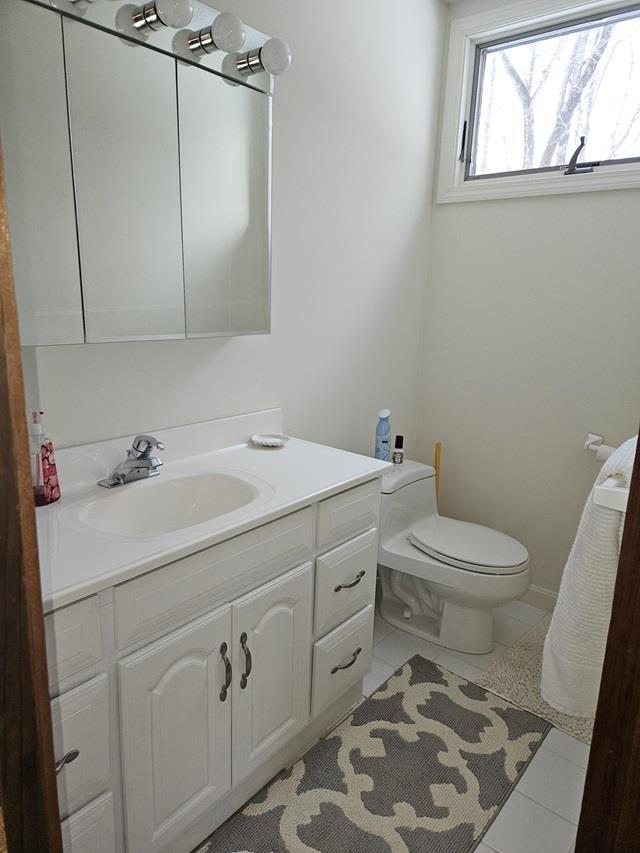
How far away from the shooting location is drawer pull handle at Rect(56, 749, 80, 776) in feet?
3.22

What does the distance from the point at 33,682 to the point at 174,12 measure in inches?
53.8

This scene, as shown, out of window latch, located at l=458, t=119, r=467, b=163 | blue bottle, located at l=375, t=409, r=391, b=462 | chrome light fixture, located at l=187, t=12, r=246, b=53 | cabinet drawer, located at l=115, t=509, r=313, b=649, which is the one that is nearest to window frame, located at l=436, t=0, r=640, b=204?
window latch, located at l=458, t=119, r=467, b=163

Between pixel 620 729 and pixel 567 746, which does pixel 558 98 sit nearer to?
pixel 567 746

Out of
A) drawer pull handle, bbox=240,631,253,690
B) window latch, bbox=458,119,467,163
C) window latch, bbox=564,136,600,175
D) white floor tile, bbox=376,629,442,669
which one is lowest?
white floor tile, bbox=376,629,442,669

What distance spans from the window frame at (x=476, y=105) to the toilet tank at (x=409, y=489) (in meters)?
1.17

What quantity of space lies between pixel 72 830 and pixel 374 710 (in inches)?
41.0

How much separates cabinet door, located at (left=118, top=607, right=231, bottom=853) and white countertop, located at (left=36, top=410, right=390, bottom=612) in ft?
0.63

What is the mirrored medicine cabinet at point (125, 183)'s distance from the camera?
1.17 meters

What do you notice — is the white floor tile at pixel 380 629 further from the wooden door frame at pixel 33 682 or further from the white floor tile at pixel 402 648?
the wooden door frame at pixel 33 682

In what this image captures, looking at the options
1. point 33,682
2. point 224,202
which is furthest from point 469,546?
point 33,682

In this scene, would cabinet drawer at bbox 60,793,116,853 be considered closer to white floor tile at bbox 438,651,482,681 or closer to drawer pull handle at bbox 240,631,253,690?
drawer pull handle at bbox 240,631,253,690

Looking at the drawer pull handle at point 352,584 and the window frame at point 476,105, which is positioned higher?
the window frame at point 476,105

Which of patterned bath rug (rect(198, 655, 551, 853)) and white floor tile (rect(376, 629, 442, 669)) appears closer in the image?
patterned bath rug (rect(198, 655, 551, 853))

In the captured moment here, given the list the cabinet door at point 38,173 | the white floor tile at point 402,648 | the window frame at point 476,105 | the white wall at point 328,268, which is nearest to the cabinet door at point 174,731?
the white wall at point 328,268
